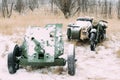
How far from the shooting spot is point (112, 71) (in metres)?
9.32

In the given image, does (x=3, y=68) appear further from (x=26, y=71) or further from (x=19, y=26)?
(x=19, y=26)

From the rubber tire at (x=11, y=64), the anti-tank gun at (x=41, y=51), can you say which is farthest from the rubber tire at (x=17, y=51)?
the rubber tire at (x=11, y=64)

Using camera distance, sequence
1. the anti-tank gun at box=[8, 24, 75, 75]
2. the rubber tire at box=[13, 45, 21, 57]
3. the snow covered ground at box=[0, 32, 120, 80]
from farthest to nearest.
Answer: the rubber tire at box=[13, 45, 21, 57], the anti-tank gun at box=[8, 24, 75, 75], the snow covered ground at box=[0, 32, 120, 80]

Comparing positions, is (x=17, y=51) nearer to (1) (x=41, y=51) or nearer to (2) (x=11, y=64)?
(2) (x=11, y=64)

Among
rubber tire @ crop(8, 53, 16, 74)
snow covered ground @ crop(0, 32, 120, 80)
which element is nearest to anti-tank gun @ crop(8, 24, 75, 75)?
rubber tire @ crop(8, 53, 16, 74)

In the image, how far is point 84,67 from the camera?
31.9 feet

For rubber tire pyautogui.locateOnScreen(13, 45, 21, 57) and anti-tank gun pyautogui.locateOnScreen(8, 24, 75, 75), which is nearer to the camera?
anti-tank gun pyautogui.locateOnScreen(8, 24, 75, 75)

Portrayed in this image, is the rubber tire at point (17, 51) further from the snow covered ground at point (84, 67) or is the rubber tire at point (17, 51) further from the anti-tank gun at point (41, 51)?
the snow covered ground at point (84, 67)

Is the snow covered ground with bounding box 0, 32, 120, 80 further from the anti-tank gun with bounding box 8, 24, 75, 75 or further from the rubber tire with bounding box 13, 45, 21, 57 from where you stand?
the anti-tank gun with bounding box 8, 24, 75, 75

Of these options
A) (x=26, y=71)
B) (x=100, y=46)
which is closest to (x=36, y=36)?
(x=26, y=71)

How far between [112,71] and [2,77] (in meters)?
2.88

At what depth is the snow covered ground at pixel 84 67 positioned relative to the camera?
8.64 metres

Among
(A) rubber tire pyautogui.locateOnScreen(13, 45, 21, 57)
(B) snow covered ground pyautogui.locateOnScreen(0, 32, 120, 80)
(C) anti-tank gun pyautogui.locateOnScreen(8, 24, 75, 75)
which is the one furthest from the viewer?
(A) rubber tire pyautogui.locateOnScreen(13, 45, 21, 57)

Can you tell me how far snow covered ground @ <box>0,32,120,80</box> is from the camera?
8.64 metres
